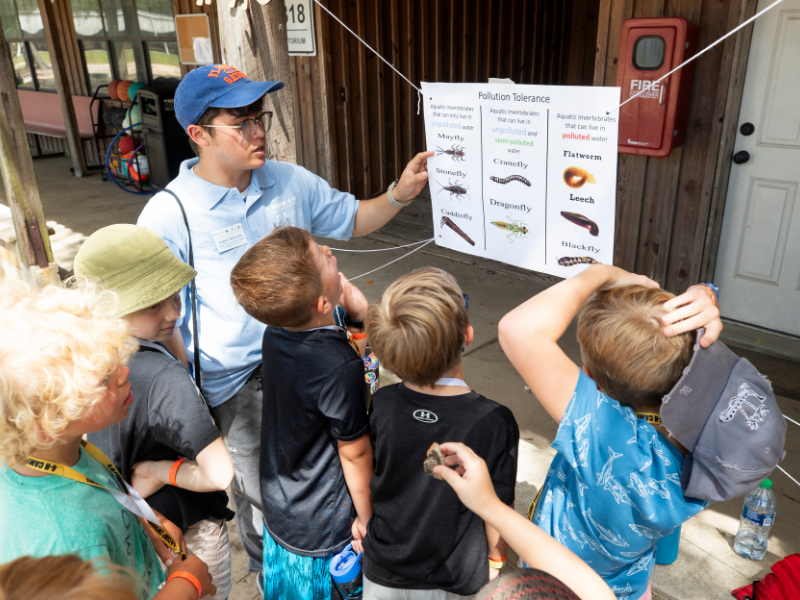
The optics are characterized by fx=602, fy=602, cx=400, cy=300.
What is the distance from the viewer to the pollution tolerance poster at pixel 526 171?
5.92 ft

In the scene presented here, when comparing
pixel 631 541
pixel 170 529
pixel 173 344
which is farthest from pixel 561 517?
pixel 173 344

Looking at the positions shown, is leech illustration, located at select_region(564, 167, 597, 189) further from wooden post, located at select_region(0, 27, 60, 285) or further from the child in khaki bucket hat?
wooden post, located at select_region(0, 27, 60, 285)

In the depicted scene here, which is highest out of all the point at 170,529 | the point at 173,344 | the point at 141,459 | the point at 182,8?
the point at 182,8

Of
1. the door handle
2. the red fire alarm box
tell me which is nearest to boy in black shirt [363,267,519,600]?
the red fire alarm box

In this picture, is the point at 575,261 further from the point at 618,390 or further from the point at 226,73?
the point at 226,73

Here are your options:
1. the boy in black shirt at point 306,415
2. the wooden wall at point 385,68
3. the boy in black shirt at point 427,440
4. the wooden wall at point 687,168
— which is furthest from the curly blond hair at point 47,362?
the wooden wall at point 385,68

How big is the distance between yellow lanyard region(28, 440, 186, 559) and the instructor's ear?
41.8 inches

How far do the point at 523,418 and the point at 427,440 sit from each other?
1.99 m

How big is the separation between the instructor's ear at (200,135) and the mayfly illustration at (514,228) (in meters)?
1.03

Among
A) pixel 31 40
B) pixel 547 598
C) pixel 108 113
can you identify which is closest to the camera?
pixel 547 598

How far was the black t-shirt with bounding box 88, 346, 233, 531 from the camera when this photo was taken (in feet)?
4.61

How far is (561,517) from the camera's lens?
137 cm

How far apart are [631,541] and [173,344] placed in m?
1.36

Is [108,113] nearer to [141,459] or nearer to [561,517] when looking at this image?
[141,459]
